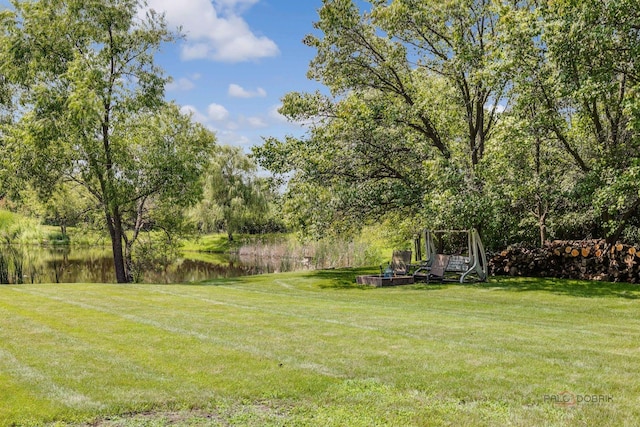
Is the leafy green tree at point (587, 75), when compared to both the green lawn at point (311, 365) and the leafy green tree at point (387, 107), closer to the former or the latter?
the leafy green tree at point (387, 107)

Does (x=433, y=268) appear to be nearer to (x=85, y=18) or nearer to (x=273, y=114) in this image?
(x=273, y=114)

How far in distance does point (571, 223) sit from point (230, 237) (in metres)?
30.6

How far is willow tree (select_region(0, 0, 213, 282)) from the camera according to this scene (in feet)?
→ 57.7

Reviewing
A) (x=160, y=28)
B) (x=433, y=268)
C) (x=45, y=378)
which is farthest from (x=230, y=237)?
(x=45, y=378)

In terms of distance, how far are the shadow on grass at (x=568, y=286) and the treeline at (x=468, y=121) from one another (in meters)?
1.72

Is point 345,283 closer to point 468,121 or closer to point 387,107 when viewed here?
point 387,107

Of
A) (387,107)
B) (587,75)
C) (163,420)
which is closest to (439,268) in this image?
(387,107)

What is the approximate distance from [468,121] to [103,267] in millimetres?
21568

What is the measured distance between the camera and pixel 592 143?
18.1m

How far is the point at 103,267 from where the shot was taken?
97.9 ft

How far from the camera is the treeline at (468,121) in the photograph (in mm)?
13625

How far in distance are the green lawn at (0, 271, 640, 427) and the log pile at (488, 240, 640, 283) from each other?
5.80 meters

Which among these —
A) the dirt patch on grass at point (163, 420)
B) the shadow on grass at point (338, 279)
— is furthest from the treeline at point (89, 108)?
the dirt patch on grass at point (163, 420)

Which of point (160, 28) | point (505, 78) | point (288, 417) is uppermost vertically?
point (160, 28)
